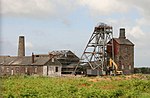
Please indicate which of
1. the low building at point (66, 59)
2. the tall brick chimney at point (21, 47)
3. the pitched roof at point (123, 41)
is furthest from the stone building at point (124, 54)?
the tall brick chimney at point (21, 47)

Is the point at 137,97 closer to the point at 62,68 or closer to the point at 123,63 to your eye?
the point at 123,63

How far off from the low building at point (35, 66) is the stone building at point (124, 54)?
11.5 m

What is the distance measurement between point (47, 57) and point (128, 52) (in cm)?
1623

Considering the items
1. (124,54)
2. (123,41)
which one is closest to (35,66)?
(124,54)

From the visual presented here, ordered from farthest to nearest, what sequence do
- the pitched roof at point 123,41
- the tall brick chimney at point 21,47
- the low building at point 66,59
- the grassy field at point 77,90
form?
1. the tall brick chimney at point 21,47
2. the low building at point 66,59
3. the pitched roof at point 123,41
4. the grassy field at point 77,90

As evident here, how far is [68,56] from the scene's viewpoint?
2773 inches

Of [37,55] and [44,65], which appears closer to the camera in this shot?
[44,65]

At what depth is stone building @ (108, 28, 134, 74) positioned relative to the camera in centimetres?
6397

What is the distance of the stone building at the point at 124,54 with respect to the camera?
210 feet

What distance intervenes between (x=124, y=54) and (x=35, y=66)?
58.1 ft

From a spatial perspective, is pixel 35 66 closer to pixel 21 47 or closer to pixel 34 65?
pixel 34 65

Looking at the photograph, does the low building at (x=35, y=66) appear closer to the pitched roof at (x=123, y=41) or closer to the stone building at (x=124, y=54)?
the stone building at (x=124, y=54)

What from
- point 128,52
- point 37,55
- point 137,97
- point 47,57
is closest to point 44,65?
point 47,57

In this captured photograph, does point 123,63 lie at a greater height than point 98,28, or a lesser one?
lesser
